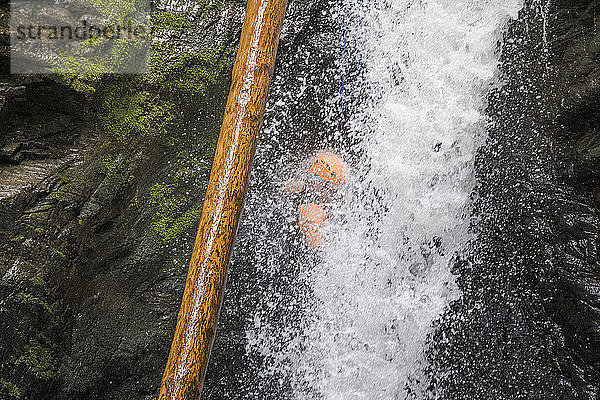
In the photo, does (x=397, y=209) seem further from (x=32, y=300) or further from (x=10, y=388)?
(x=10, y=388)

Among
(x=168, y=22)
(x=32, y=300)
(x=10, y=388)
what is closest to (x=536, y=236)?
(x=168, y=22)

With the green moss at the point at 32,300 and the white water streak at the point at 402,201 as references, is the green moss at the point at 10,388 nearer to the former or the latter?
the green moss at the point at 32,300

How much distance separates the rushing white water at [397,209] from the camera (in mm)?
2961

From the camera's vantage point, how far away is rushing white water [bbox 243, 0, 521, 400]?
2961 mm

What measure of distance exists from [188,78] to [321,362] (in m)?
2.12

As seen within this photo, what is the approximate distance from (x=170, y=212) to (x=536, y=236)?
236 centimetres

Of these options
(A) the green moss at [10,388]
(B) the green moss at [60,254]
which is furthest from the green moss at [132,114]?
(A) the green moss at [10,388]

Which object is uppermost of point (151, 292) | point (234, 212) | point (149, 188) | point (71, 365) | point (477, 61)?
point (477, 61)

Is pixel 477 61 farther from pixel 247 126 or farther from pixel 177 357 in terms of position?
pixel 177 357

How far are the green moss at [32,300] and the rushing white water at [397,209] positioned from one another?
1.19 meters

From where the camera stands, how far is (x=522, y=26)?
310cm

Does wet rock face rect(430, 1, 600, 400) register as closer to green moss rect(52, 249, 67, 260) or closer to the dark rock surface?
the dark rock surface

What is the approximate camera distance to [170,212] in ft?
9.77

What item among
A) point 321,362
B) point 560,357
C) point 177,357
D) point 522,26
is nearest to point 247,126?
point 177,357
